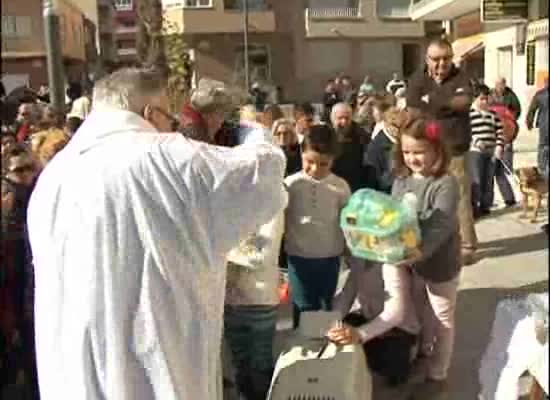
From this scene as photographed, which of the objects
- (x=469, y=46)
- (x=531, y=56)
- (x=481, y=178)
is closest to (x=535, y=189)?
(x=481, y=178)

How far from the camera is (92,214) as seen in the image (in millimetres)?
2055

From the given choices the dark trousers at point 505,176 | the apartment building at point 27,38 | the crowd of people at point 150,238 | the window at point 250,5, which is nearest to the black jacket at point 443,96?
the crowd of people at point 150,238

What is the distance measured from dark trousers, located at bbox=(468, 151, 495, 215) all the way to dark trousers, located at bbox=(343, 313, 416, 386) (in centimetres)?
323

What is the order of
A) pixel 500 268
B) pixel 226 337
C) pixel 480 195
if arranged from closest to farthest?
pixel 226 337
pixel 500 268
pixel 480 195

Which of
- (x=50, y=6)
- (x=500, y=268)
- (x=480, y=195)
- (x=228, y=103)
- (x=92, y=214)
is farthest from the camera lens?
(x=480, y=195)

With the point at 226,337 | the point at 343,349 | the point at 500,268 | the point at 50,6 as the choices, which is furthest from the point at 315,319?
the point at 500,268

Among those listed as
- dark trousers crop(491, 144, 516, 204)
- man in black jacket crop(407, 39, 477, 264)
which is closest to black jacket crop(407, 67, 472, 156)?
Result: man in black jacket crop(407, 39, 477, 264)

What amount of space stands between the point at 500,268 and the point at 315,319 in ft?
9.41

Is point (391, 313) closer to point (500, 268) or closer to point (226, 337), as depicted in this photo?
point (226, 337)

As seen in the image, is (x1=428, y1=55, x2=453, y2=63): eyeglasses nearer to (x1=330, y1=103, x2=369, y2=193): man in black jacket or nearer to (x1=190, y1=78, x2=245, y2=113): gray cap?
(x1=330, y1=103, x2=369, y2=193): man in black jacket

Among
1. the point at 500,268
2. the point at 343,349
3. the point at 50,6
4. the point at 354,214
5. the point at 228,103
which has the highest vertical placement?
the point at 50,6

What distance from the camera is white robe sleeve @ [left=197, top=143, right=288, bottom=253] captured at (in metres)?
2.08

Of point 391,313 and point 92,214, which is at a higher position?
point 92,214

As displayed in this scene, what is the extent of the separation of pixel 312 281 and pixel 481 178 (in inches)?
145
